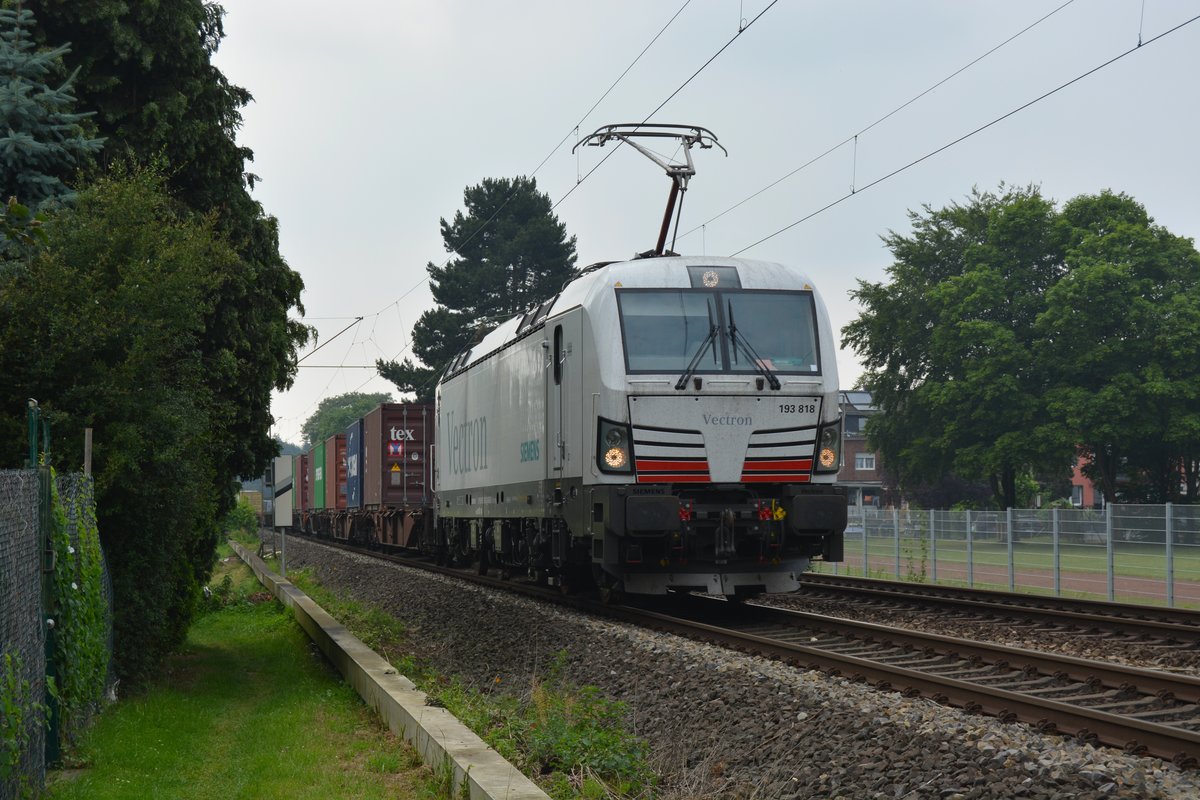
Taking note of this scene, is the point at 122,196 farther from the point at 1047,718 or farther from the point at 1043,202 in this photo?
the point at 1043,202

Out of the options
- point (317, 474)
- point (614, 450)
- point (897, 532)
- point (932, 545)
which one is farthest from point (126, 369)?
point (317, 474)

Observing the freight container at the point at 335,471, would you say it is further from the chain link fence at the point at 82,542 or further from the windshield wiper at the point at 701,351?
the chain link fence at the point at 82,542

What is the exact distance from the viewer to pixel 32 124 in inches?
411

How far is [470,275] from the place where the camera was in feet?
181

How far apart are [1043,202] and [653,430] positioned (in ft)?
141

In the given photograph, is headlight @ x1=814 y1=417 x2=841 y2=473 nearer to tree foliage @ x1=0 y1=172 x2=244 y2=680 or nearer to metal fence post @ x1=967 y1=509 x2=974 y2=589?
tree foliage @ x1=0 y1=172 x2=244 y2=680

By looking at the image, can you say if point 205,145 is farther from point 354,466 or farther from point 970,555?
point 354,466

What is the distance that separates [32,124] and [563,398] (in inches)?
237

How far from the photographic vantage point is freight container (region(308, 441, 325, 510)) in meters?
47.4

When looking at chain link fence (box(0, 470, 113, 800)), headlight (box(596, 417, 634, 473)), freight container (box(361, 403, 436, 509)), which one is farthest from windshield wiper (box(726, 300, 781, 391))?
freight container (box(361, 403, 436, 509))

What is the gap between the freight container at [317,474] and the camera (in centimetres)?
4744

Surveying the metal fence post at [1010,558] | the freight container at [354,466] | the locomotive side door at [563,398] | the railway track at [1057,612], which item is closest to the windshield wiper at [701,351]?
the locomotive side door at [563,398]

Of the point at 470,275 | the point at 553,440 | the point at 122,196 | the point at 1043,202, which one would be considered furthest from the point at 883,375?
the point at 122,196

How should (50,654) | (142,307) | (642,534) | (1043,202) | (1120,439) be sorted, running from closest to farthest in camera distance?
(50,654) < (142,307) < (642,534) < (1120,439) < (1043,202)
